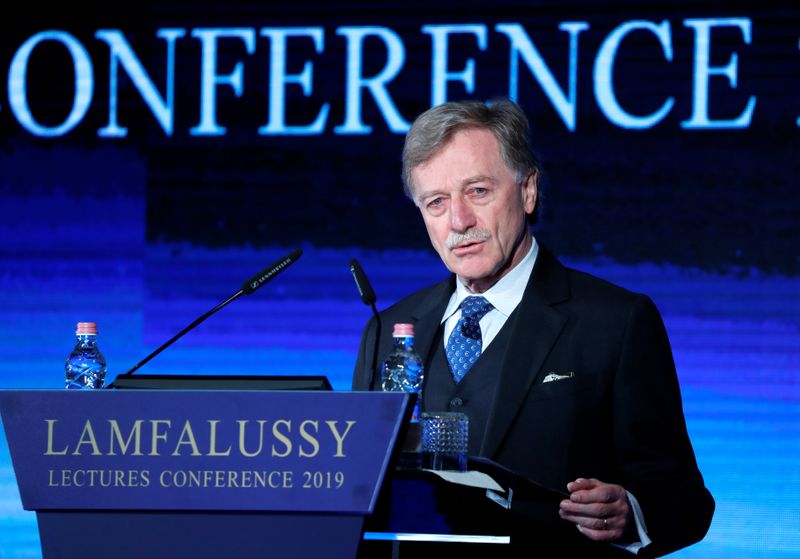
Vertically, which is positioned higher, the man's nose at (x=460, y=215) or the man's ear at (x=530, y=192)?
the man's ear at (x=530, y=192)

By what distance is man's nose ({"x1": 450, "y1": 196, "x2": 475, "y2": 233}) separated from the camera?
8.21ft

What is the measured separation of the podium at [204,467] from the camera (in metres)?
1.49

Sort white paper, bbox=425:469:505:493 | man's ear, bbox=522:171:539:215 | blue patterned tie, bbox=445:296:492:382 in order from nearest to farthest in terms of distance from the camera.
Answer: white paper, bbox=425:469:505:493, blue patterned tie, bbox=445:296:492:382, man's ear, bbox=522:171:539:215

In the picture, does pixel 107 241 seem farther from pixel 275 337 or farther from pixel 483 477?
pixel 483 477

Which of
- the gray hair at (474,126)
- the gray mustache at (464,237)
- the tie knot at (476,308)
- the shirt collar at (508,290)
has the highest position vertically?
the gray hair at (474,126)

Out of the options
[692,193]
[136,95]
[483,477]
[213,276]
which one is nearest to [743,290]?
[692,193]

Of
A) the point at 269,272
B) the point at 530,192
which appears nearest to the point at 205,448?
the point at 269,272

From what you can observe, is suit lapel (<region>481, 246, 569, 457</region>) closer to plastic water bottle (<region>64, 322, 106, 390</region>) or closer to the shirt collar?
the shirt collar

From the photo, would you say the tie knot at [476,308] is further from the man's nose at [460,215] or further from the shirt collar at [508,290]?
the man's nose at [460,215]

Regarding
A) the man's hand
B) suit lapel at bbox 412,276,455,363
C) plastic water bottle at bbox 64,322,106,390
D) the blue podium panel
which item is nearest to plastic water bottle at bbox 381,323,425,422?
suit lapel at bbox 412,276,455,363

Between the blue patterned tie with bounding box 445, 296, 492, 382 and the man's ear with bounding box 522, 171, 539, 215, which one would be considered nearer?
the blue patterned tie with bounding box 445, 296, 492, 382

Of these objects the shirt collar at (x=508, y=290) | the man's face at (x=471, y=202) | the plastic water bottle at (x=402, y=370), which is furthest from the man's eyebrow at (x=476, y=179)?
the plastic water bottle at (x=402, y=370)

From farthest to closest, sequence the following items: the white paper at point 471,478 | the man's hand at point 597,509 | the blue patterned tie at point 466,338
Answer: the blue patterned tie at point 466,338 → the man's hand at point 597,509 → the white paper at point 471,478

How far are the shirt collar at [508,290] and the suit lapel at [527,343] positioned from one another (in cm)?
3
